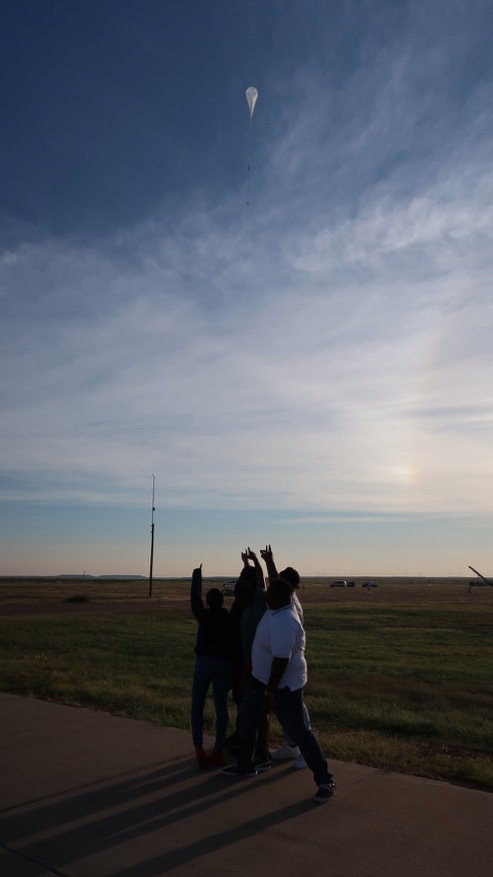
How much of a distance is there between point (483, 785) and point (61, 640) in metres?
16.1

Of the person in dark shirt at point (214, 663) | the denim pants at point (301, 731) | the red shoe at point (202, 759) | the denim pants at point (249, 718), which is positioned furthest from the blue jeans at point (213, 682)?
the denim pants at point (301, 731)

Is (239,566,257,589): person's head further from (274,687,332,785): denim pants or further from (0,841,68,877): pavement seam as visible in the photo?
(0,841,68,877): pavement seam

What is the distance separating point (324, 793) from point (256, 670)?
1007 millimetres

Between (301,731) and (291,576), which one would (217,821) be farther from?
(291,576)

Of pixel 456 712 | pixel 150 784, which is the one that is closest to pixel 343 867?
pixel 150 784

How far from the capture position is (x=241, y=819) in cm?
495

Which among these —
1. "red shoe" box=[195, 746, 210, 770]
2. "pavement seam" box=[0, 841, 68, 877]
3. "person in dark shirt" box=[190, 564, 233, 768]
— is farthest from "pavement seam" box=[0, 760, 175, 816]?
"pavement seam" box=[0, 841, 68, 877]

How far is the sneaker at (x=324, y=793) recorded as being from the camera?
525 centimetres

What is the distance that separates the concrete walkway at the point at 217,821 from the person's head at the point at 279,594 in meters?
1.43

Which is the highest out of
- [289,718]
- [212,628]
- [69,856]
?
[212,628]

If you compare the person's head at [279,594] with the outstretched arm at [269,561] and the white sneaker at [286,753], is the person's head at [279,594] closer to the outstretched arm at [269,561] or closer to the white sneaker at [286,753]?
the outstretched arm at [269,561]

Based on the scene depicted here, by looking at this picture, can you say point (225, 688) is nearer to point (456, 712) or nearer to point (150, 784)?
point (150, 784)

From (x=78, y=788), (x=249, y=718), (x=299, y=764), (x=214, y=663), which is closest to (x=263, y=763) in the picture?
(x=299, y=764)

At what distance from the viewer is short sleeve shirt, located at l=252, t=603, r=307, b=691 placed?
5.48m
